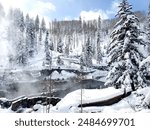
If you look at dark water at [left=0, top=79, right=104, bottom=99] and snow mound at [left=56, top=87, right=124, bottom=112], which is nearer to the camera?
snow mound at [left=56, top=87, right=124, bottom=112]

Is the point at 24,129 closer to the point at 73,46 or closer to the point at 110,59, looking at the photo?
the point at 110,59

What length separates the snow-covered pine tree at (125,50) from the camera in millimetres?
15953

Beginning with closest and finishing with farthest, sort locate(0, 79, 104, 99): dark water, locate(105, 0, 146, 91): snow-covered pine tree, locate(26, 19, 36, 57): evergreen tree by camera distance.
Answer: locate(105, 0, 146, 91): snow-covered pine tree, locate(0, 79, 104, 99): dark water, locate(26, 19, 36, 57): evergreen tree

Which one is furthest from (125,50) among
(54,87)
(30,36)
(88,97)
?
(30,36)

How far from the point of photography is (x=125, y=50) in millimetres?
16250

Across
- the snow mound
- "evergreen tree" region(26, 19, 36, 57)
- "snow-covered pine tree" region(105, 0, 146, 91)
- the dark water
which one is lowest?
the dark water

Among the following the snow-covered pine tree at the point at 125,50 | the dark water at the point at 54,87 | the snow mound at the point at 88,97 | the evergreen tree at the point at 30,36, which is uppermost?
the evergreen tree at the point at 30,36

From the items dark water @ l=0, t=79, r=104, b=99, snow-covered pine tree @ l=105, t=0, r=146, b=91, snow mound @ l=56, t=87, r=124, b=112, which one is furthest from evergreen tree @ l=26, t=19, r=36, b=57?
snow mound @ l=56, t=87, r=124, b=112

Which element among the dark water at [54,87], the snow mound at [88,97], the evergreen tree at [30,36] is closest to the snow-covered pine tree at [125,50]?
the snow mound at [88,97]

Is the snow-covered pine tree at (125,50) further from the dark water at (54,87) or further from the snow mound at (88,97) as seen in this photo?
the dark water at (54,87)

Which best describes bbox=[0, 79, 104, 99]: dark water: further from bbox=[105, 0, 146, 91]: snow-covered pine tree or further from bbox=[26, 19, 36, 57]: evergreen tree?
bbox=[105, 0, 146, 91]: snow-covered pine tree

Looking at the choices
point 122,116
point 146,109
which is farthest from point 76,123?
point 146,109

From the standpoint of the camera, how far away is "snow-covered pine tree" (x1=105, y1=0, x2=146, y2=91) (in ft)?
52.3

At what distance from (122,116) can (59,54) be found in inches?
1127
